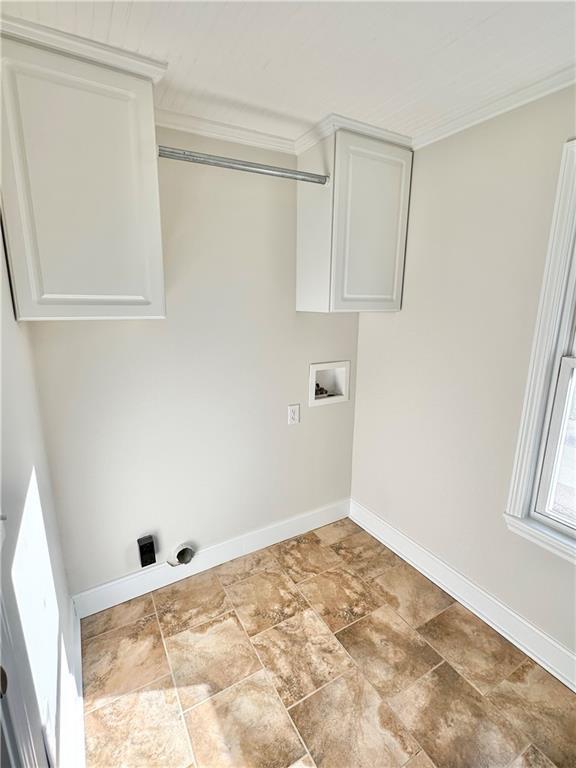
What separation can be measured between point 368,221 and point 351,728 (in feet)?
6.99

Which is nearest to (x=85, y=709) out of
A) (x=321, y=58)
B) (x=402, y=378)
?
(x=402, y=378)

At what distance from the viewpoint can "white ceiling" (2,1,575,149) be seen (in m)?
1.05

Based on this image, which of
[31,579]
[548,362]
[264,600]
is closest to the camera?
[31,579]

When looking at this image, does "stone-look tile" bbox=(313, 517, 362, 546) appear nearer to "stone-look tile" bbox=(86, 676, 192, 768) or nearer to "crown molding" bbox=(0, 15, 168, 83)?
"stone-look tile" bbox=(86, 676, 192, 768)

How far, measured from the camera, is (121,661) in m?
1.63

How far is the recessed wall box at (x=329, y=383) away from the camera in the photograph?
7.61ft

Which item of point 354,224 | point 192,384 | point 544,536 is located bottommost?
point 544,536

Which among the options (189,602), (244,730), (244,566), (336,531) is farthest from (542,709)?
(189,602)

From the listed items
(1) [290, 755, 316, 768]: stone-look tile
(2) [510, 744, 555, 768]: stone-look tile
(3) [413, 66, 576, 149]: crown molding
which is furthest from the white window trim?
(1) [290, 755, 316, 768]: stone-look tile

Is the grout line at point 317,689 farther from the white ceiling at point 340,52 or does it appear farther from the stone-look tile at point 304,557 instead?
the white ceiling at point 340,52

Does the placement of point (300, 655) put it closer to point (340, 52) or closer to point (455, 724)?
point (455, 724)

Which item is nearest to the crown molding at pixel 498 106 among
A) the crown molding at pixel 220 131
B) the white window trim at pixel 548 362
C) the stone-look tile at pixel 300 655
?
the white window trim at pixel 548 362

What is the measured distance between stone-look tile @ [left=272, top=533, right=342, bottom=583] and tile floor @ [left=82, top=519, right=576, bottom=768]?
0.05 metres

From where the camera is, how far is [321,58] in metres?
1.27
